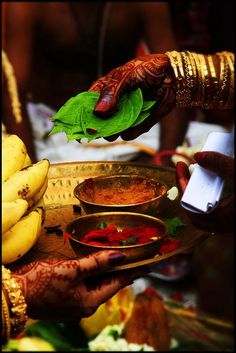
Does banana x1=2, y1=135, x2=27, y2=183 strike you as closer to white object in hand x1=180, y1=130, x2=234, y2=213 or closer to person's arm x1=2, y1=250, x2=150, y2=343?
person's arm x1=2, y1=250, x2=150, y2=343

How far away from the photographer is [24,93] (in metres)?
2.95

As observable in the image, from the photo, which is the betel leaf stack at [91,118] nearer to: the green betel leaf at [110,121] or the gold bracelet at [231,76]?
the green betel leaf at [110,121]

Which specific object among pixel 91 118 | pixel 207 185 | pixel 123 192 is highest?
pixel 91 118

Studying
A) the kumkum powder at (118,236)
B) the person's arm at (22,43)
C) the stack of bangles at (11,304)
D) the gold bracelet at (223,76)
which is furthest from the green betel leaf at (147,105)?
the person's arm at (22,43)

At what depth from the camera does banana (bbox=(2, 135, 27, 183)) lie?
Result: 1.14 meters

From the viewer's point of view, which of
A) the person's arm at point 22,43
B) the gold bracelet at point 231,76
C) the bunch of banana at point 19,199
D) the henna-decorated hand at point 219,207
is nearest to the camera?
the henna-decorated hand at point 219,207

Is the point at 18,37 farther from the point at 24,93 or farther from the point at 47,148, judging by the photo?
the point at 47,148

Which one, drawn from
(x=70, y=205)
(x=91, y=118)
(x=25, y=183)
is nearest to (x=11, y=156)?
(x=25, y=183)

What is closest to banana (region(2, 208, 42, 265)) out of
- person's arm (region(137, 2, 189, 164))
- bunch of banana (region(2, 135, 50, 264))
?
bunch of banana (region(2, 135, 50, 264))

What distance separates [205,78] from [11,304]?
0.58 m

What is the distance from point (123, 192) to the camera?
54.5 inches

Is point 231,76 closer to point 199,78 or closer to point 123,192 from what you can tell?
point 199,78

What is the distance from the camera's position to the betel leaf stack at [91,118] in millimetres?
1111

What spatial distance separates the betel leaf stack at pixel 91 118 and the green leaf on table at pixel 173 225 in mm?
245
